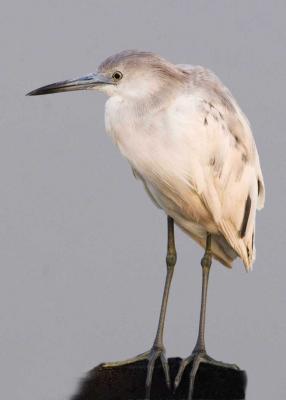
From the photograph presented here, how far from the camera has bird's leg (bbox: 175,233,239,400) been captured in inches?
272

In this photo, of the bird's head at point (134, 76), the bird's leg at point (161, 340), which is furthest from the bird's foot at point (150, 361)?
the bird's head at point (134, 76)

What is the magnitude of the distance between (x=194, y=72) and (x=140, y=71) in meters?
0.36

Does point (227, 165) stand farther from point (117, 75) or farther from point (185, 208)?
point (117, 75)

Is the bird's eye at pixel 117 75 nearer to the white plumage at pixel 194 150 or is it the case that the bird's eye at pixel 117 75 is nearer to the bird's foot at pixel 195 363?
the white plumage at pixel 194 150

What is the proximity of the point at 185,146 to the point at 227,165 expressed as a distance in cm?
32

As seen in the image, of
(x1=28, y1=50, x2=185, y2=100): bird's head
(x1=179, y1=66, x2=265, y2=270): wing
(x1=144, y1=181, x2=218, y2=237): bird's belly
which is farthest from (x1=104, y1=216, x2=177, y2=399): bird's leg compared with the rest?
(x1=28, y1=50, x2=185, y2=100): bird's head

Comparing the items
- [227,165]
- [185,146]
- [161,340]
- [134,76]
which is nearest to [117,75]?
[134,76]

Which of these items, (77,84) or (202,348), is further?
(202,348)

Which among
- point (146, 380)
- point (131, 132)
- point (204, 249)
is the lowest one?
point (146, 380)

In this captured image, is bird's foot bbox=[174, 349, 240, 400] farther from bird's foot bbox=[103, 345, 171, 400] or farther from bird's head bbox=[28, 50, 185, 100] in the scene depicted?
bird's head bbox=[28, 50, 185, 100]

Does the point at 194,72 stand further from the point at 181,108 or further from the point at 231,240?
the point at 231,240

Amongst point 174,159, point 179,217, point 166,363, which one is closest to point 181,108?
point 174,159

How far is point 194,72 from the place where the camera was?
22.3 ft

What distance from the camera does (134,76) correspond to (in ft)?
21.4
